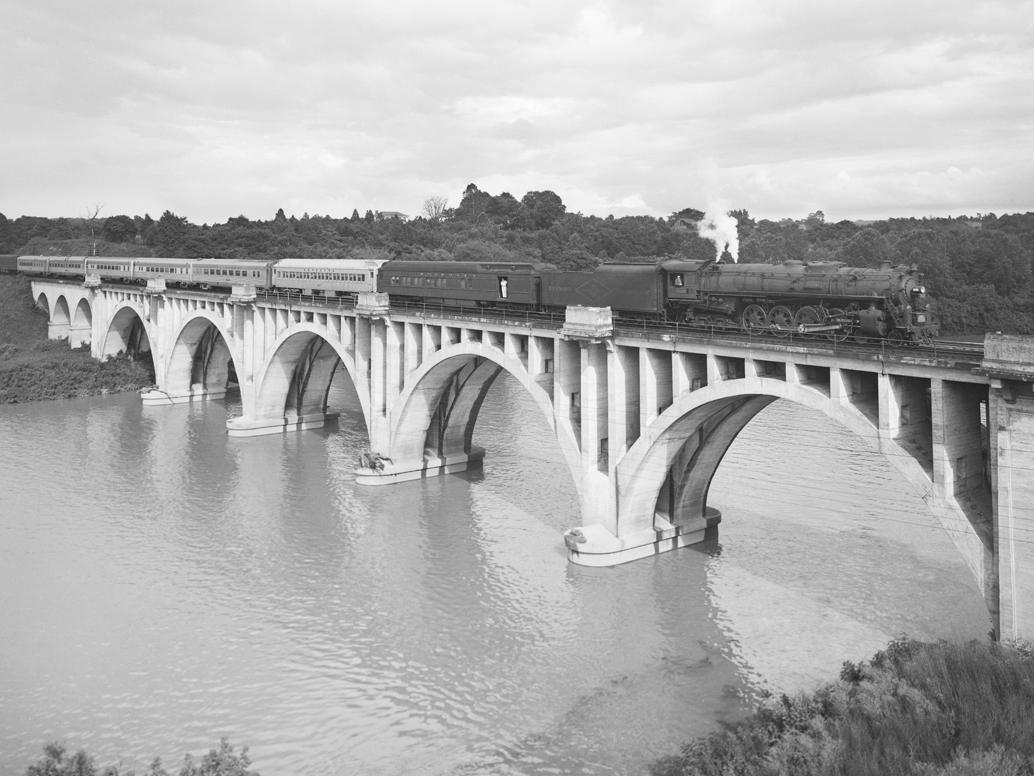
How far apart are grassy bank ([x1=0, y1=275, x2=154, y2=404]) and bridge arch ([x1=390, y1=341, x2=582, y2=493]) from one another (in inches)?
1429

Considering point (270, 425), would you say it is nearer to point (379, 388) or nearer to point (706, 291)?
point (379, 388)

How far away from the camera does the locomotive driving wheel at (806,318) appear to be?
76.9 ft

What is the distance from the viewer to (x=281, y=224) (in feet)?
388

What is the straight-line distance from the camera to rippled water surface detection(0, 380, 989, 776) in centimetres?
1934

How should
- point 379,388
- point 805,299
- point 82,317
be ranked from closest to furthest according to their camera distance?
1. point 805,299
2. point 379,388
3. point 82,317

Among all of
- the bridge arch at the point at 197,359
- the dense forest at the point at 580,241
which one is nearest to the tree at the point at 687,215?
the dense forest at the point at 580,241

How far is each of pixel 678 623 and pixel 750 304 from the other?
9.40 m

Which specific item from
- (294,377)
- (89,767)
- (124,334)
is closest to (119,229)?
(124,334)

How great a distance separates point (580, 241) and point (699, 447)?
2970 inches

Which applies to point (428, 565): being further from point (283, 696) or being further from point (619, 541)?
point (283, 696)

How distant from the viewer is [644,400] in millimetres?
26109

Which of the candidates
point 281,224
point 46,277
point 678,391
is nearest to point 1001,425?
point 678,391

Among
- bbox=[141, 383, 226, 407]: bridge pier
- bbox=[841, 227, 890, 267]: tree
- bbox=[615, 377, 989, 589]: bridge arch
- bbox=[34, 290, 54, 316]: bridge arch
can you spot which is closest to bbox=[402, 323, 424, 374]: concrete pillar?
bbox=[615, 377, 989, 589]: bridge arch

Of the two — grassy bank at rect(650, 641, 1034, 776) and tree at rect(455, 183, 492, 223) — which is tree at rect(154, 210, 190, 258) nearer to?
tree at rect(455, 183, 492, 223)
